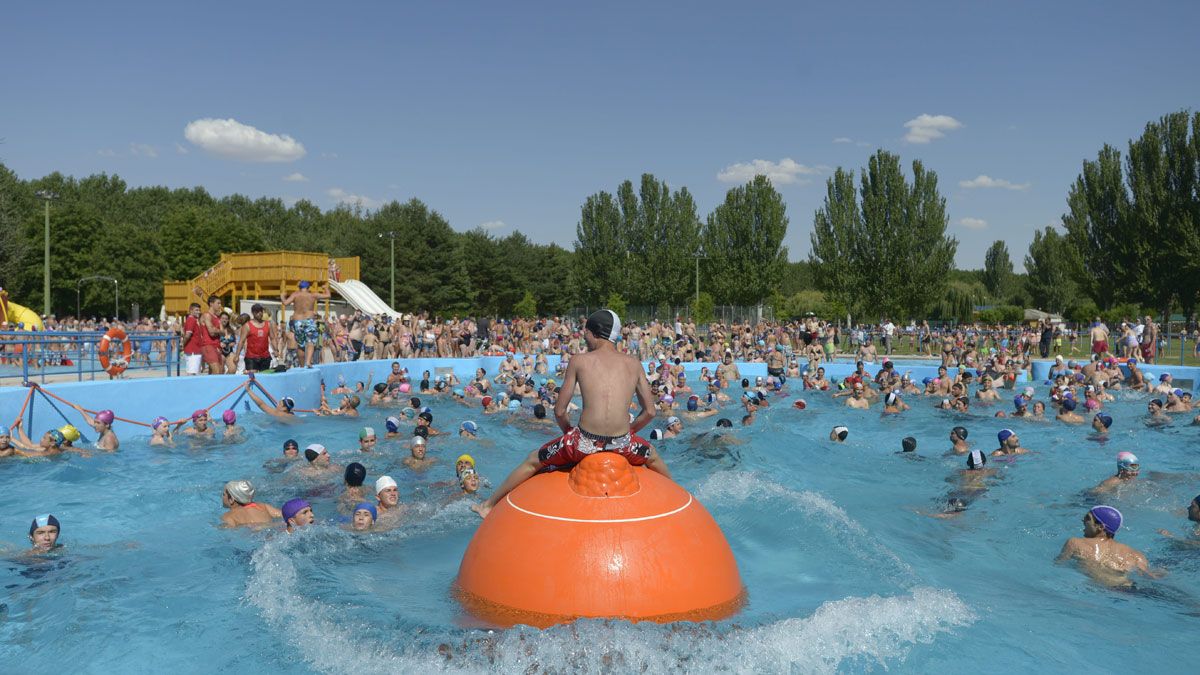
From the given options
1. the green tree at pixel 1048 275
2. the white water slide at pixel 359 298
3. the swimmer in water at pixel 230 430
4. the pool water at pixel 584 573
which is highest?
the green tree at pixel 1048 275

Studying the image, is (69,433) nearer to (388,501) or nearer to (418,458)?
(418,458)

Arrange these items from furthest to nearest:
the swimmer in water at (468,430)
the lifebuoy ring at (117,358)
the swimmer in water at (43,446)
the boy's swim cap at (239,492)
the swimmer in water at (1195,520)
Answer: the lifebuoy ring at (117,358), the swimmer in water at (468,430), the swimmer in water at (43,446), the boy's swim cap at (239,492), the swimmer in water at (1195,520)

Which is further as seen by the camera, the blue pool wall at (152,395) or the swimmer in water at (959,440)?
the blue pool wall at (152,395)

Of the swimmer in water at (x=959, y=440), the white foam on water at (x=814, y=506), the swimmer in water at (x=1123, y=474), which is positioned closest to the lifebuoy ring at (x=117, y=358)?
the white foam on water at (x=814, y=506)

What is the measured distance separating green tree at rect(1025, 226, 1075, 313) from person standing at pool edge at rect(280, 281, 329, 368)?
66.7 meters

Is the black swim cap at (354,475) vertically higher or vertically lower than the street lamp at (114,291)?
lower

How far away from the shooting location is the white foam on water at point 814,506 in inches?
322

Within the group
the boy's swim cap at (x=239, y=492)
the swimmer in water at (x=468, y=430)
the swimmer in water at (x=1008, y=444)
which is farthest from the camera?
the swimmer in water at (x=468, y=430)

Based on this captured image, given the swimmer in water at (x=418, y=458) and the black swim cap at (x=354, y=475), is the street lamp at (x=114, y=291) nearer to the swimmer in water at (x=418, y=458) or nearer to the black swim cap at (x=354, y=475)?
the swimmer in water at (x=418, y=458)

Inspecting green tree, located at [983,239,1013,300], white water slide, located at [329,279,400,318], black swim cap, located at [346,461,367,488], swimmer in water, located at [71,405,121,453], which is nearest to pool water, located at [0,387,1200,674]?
swimmer in water, located at [71,405,121,453]

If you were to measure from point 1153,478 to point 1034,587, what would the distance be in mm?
5566

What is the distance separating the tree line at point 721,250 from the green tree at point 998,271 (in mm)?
217

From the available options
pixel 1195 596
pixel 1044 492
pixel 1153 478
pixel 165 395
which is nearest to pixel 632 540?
pixel 1195 596

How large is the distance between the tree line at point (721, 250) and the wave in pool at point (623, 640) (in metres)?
42.9
